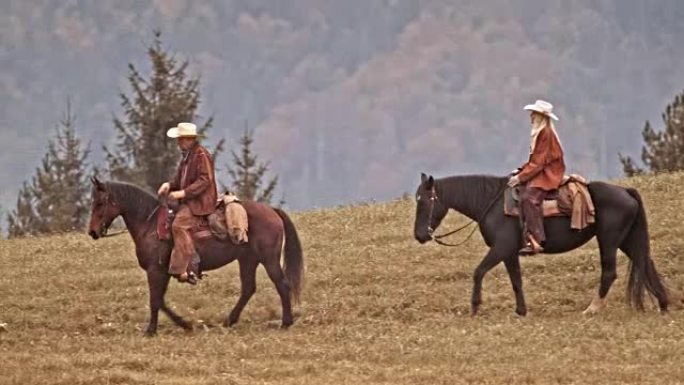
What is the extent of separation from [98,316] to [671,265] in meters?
11.2

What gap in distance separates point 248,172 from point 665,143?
25125mm

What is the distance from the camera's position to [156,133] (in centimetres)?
6925

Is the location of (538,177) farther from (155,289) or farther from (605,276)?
(155,289)

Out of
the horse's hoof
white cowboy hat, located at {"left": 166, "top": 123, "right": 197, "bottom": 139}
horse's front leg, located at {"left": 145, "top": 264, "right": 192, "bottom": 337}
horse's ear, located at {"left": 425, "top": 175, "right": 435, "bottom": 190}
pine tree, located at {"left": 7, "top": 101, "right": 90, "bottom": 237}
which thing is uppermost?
pine tree, located at {"left": 7, "top": 101, "right": 90, "bottom": 237}

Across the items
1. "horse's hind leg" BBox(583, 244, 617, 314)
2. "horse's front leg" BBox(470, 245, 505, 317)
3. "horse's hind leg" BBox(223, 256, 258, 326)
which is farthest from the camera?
"horse's hind leg" BBox(223, 256, 258, 326)

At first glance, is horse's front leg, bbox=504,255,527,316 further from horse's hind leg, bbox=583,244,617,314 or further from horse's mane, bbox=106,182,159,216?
horse's mane, bbox=106,182,159,216

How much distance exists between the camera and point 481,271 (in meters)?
20.8

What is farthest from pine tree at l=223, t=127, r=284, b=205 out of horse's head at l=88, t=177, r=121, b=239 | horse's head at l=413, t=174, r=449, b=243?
horse's head at l=88, t=177, r=121, b=239

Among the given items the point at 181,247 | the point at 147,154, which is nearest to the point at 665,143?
the point at 147,154

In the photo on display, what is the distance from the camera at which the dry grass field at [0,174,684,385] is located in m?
16.4

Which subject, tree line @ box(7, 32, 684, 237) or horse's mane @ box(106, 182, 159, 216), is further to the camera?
tree line @ box(7, 32, 684, 237)

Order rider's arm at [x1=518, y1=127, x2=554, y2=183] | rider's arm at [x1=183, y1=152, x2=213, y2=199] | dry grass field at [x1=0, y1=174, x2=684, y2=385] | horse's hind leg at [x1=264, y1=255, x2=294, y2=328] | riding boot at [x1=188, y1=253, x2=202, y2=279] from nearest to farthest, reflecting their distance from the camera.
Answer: dry grass field at [x1=0, y1=174, x2=684, y2=385]
rider's arm at [x1=183, y1=152, x2=213, y2=199]
riding boot at [x1=188, y1=253, x2=202, y2=279]
horse's hind leg at [x1=264, y1=255, x2=294, y2=328]
rider's arm at [x1=518, y1=127, x2=554, y2=183]

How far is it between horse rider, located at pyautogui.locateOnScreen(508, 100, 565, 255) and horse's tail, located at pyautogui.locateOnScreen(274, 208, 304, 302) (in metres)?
3.61

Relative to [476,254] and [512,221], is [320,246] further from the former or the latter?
[512,221]
